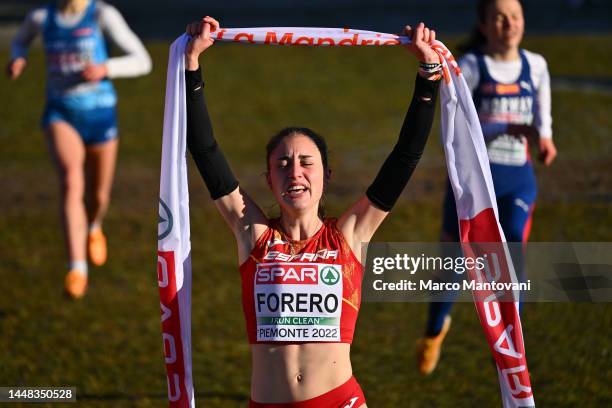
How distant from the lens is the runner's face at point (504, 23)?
21.5 ft

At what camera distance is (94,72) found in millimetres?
7969

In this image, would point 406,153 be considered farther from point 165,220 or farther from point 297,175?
point 165,220

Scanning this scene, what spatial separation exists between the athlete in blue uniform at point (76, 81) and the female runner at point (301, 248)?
3.76 meters

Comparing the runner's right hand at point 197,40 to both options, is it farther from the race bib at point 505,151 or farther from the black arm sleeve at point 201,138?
the race bib at point 505,151

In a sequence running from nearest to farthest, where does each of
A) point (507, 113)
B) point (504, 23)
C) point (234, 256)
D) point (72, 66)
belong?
1. point (504, 23)
2. point (507, 113)
3. point (72, 66)
4. point (234, 256)

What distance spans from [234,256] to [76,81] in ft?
8.54

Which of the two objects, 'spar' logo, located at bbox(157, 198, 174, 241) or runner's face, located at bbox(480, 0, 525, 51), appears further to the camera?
runner's face, located at bbox(480, 0, 525, 51)

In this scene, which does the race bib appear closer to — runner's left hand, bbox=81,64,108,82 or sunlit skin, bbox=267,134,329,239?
sunlit skin, bbox=267,134,329,239

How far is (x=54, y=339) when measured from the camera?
7.71m

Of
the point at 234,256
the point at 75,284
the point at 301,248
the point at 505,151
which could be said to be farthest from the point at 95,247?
the point at 301,248

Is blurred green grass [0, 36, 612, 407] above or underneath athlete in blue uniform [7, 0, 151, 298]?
underneath

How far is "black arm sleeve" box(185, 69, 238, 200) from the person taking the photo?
4.45 meters

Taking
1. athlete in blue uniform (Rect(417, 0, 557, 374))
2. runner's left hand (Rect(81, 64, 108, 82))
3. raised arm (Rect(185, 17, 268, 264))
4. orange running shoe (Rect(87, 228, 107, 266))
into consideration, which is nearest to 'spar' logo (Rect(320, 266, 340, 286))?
raised arm (Rect(185, 17, 268, 264))

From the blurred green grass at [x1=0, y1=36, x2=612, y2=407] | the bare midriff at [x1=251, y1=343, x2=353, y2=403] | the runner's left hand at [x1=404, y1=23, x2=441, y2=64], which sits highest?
the runner's left hand at [x1=404, y1=23, x2=441, y2=64]
